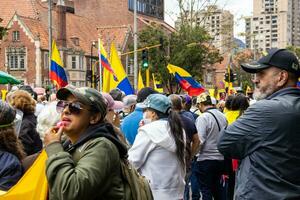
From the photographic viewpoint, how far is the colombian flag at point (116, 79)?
43.3ft

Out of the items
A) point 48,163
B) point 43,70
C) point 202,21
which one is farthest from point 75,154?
point 43,70

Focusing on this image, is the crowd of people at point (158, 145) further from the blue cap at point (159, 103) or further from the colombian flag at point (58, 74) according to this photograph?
the colombian flag at point (58, 74)

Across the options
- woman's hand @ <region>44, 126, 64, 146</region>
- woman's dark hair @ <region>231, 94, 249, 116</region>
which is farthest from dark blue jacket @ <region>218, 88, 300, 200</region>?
woman's dark hair @ <region>231, 94, 249, 116</region>

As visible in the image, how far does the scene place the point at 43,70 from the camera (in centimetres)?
5538

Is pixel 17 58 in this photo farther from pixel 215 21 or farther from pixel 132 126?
pixel 132 126

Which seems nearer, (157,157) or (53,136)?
(53,136)

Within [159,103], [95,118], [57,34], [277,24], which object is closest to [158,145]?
[159,103]

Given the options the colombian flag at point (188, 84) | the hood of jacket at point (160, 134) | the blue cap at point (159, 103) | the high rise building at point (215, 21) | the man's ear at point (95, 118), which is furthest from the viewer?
the high rise building at point (215, 21)

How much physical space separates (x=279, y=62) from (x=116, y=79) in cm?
1045

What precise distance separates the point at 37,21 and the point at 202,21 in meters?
24.2

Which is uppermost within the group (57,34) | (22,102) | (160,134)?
(57,34)

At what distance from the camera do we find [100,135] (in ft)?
10.2

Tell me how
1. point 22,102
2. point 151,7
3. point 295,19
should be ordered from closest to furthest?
point 22,102
point 151,7
point 295,19

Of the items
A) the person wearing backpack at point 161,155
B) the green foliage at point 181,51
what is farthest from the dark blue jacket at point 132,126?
the green foliage at point 181,51
